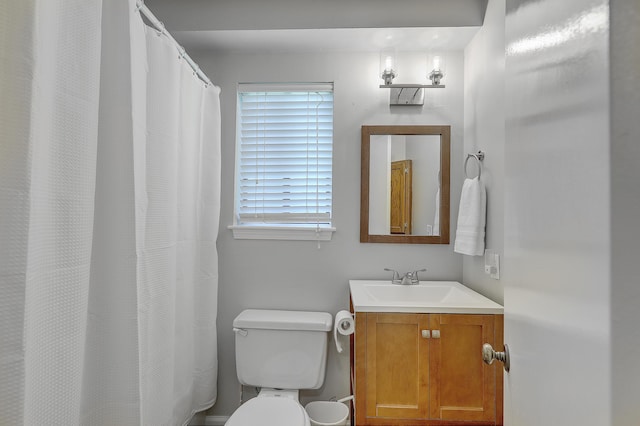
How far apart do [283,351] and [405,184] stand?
1.17 m

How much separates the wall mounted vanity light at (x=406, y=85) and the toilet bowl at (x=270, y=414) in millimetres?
1697

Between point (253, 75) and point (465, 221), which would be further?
point (253, 75)

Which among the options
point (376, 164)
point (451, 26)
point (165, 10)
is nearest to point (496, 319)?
point (376, 164)

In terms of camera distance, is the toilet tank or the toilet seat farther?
the toilet tank

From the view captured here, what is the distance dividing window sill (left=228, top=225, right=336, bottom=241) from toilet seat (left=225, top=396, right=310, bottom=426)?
0.88 meters

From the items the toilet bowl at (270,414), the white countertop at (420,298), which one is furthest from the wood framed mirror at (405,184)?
the toilet bowl at (270,414)

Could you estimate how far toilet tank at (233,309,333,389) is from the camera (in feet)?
5.93

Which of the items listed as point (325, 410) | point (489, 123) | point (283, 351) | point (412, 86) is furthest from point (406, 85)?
point (325, 410)

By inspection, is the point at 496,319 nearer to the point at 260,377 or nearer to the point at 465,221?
the point at 465,221

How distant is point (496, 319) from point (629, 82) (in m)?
1.21

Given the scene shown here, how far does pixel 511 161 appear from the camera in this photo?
31.9 inches

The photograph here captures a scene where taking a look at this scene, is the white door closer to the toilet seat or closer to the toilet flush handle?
the toilet seat

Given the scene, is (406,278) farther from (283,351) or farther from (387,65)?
(387,65)

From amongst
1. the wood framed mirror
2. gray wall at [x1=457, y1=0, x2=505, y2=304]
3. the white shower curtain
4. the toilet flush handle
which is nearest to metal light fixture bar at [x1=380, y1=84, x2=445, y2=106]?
the wood framed mirror
